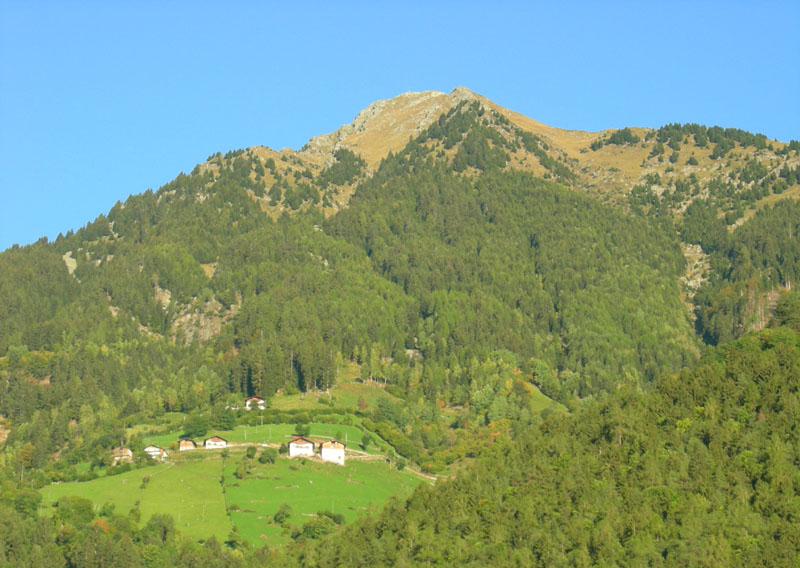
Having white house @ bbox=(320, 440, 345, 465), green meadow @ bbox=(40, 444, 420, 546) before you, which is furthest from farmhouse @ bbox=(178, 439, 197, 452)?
white house @ bbox=(320, 440, 345, 465)

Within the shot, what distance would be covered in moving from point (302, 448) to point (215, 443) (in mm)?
15107

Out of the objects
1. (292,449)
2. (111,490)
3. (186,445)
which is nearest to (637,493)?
(292,449)

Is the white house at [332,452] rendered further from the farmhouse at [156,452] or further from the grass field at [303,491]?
the farmhouse at [156,452]

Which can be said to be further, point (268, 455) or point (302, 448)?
point (302, 448)

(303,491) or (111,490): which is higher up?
(111,490)

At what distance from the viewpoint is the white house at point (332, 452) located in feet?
628

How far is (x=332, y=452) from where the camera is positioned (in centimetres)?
19212

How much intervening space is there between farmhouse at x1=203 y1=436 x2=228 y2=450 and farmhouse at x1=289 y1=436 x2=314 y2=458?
11709mm

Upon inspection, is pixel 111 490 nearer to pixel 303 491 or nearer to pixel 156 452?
pixel 156 452

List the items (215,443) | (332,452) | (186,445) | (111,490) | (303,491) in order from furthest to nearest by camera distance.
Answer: (186,445) < (215,443) < (332,452) < (303,491) < (111,490)

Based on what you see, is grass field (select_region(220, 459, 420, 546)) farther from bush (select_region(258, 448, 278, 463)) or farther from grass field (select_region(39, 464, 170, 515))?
grass field (select_region(39, 464, 170, 515))

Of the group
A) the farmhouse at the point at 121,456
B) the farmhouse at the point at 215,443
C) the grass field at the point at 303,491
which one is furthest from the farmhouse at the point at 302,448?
the farmhouse at the point at 121,456

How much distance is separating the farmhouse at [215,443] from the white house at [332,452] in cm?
1680

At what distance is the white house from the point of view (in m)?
192
